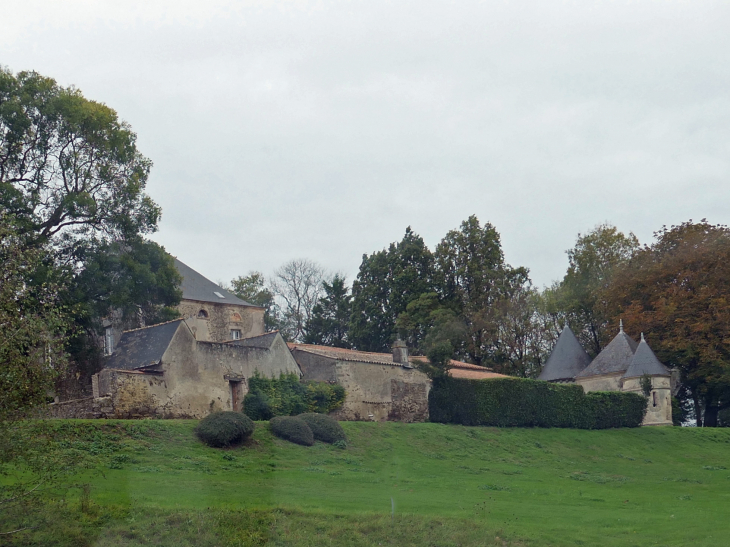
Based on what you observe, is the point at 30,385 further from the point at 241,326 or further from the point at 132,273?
the point at 241,326

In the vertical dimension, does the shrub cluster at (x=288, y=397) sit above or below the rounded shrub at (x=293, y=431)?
above

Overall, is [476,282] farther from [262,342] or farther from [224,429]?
[224,429]

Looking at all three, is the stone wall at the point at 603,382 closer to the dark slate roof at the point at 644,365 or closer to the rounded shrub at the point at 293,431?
the dark slate roof at the point at 644,365

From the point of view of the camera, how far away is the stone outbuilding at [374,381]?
33.3m

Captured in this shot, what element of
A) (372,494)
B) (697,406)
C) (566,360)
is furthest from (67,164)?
(697,406)

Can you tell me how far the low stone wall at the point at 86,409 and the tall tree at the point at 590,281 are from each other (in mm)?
34665

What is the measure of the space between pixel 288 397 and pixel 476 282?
2499cm

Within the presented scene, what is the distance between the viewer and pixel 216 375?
29.5m

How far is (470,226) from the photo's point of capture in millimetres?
54969

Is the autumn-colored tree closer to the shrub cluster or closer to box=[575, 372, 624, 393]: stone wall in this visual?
box=[575, 372, 624, 393]: stone wall

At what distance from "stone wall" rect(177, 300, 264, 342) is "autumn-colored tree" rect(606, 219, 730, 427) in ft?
70.4

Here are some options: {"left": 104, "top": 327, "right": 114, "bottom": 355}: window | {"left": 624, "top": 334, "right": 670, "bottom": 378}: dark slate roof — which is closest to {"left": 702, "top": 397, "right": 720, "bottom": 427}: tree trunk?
{"left": 624, "top": 334, "right": 670, "bottom": 378}: dark slate roof

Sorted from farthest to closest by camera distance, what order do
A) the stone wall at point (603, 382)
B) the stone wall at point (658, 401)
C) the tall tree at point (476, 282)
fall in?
1. the tall tree at point (476, 282)
2. the stone wall at point (603, 382)
3. the stone wall at point (658, 401)

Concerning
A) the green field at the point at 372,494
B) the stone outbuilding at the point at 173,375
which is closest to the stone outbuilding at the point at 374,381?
the stone outbuilding at the point at 173,375
